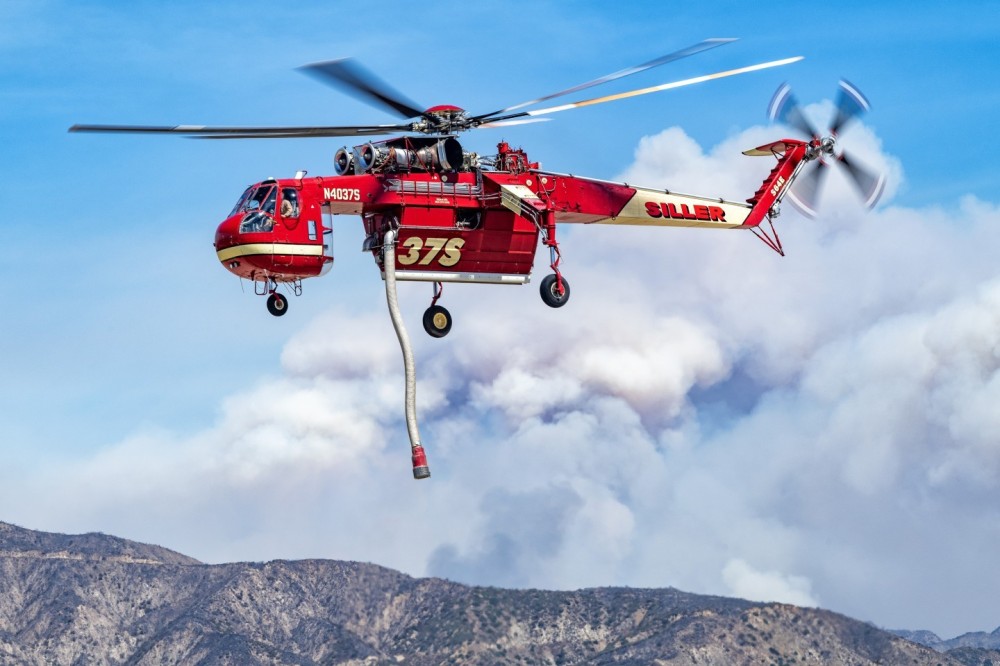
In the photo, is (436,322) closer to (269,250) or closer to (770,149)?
(269,250)

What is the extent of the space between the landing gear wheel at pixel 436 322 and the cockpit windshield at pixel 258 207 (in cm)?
886

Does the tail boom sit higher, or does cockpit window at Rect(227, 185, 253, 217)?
the tail boom

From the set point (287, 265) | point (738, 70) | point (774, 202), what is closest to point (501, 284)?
point (287, 265)

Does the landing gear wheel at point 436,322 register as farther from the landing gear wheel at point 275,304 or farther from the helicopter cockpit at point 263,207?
the helicopter cockpit at point 263,207

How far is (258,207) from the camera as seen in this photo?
66062mm

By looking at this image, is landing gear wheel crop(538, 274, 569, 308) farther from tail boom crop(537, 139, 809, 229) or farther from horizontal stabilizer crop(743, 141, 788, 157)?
horizontal stabilizer crop(743, 141, 788, 157)

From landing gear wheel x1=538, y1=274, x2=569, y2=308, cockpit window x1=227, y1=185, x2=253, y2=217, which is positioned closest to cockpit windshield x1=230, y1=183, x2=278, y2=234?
cockpit window x1=227, y1=185, x2=253, y2=217

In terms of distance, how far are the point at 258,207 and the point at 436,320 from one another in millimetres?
9887

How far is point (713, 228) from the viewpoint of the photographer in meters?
80.5

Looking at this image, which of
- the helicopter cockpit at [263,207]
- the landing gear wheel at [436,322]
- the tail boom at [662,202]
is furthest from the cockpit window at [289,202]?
the tail boom at [662,202]

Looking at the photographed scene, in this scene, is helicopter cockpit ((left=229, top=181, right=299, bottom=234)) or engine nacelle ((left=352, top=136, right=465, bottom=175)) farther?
engine nacelle ((left=352, top=136, right=465, bottom=175))

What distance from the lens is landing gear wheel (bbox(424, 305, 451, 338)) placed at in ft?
230

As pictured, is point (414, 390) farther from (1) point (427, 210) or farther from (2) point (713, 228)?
(2) point (713, 228)

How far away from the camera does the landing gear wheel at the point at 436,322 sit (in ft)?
230
